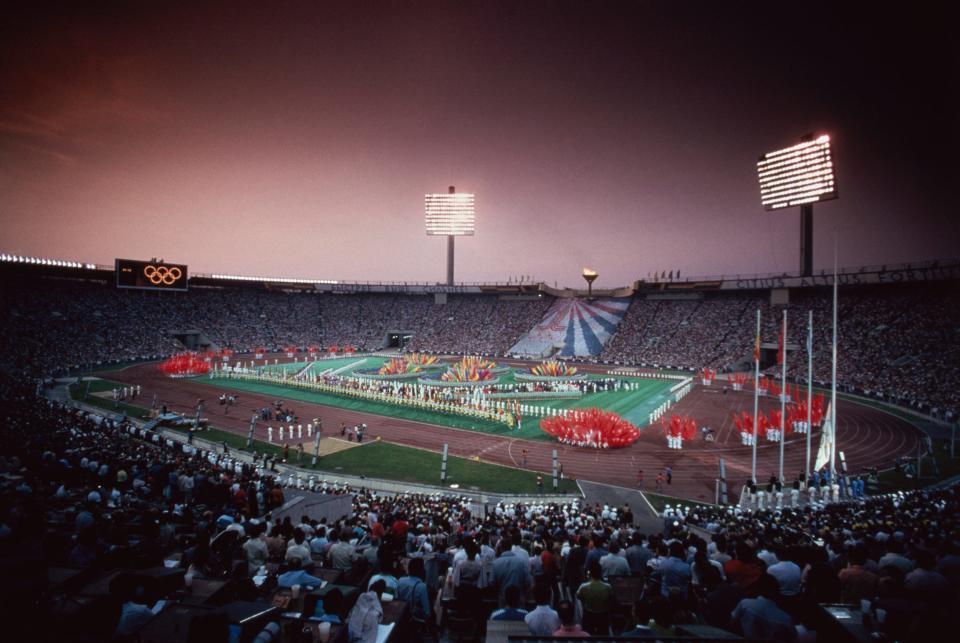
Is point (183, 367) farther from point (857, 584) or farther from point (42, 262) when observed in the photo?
point (857, 584)

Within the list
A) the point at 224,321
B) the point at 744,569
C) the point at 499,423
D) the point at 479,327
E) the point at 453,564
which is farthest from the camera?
the point at 479,327

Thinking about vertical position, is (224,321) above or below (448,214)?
below

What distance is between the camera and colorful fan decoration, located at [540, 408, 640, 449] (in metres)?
28.1

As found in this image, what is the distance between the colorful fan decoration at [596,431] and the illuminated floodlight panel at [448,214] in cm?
6322

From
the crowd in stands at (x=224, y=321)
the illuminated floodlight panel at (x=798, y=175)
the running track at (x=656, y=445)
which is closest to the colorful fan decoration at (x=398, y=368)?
the running track at (x=656, y=445)

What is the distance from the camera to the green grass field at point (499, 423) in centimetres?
3325

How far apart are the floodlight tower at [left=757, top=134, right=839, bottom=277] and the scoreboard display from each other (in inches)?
2767

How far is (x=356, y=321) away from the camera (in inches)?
3553

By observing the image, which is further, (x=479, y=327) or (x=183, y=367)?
(x=479, y=327)

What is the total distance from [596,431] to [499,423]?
26.3 feet

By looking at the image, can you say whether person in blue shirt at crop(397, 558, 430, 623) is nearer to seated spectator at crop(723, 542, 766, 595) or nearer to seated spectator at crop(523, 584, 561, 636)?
seated spectator at crop(523, 584, 561, 636)

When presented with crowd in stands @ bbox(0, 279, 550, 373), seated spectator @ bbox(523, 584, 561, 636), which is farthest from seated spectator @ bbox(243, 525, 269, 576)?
crowd in stands @ bbox(0, 279, 550, 373)

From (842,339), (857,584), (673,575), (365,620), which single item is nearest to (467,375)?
(673,575)

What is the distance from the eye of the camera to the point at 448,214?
87.6 metres
